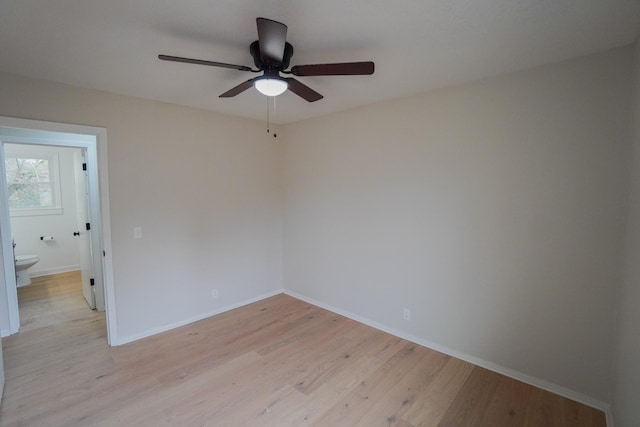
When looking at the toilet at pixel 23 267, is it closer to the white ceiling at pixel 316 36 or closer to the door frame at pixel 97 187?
the door frame at pixel 97 187

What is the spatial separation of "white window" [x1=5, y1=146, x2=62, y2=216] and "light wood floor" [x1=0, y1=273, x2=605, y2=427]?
268cm

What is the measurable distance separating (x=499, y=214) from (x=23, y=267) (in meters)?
6.23

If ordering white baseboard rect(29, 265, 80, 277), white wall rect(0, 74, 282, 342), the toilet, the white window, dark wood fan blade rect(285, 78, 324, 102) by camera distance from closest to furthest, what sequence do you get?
dark wood fan blade rect(285, 78, 324, 102)
white wall rect(0, 74, 282, 342)
the toilet
the white window
white baseboard rect(29, 265, 80, 277)

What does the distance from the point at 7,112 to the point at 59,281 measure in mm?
3730

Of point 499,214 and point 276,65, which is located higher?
point 276,65

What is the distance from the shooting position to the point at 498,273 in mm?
2391

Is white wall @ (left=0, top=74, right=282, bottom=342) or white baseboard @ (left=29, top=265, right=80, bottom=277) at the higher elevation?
white wall @ (left=0, top=74, right=282, bottom=342)

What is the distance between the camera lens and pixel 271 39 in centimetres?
143

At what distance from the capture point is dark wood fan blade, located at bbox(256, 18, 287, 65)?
1325mm

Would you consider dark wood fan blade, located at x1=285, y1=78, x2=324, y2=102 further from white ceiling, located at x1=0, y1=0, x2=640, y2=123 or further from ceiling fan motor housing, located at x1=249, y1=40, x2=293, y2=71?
white ceiling, located at x1=0, y1=0, x2=640, y2=123

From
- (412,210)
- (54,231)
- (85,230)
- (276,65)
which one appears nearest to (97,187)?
(85,230)

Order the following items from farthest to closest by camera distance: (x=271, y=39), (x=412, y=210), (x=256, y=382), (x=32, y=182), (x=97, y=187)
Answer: (x=32, y=182) → (x=97, y=187) → (x=412, y=210) → (x=256, y=382) → (x=271, y=39)

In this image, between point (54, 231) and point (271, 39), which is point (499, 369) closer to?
point (271, 39)

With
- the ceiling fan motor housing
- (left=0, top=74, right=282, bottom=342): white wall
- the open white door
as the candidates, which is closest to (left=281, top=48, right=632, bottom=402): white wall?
(left=0, top=74, right=282, bottom=342): white wall
